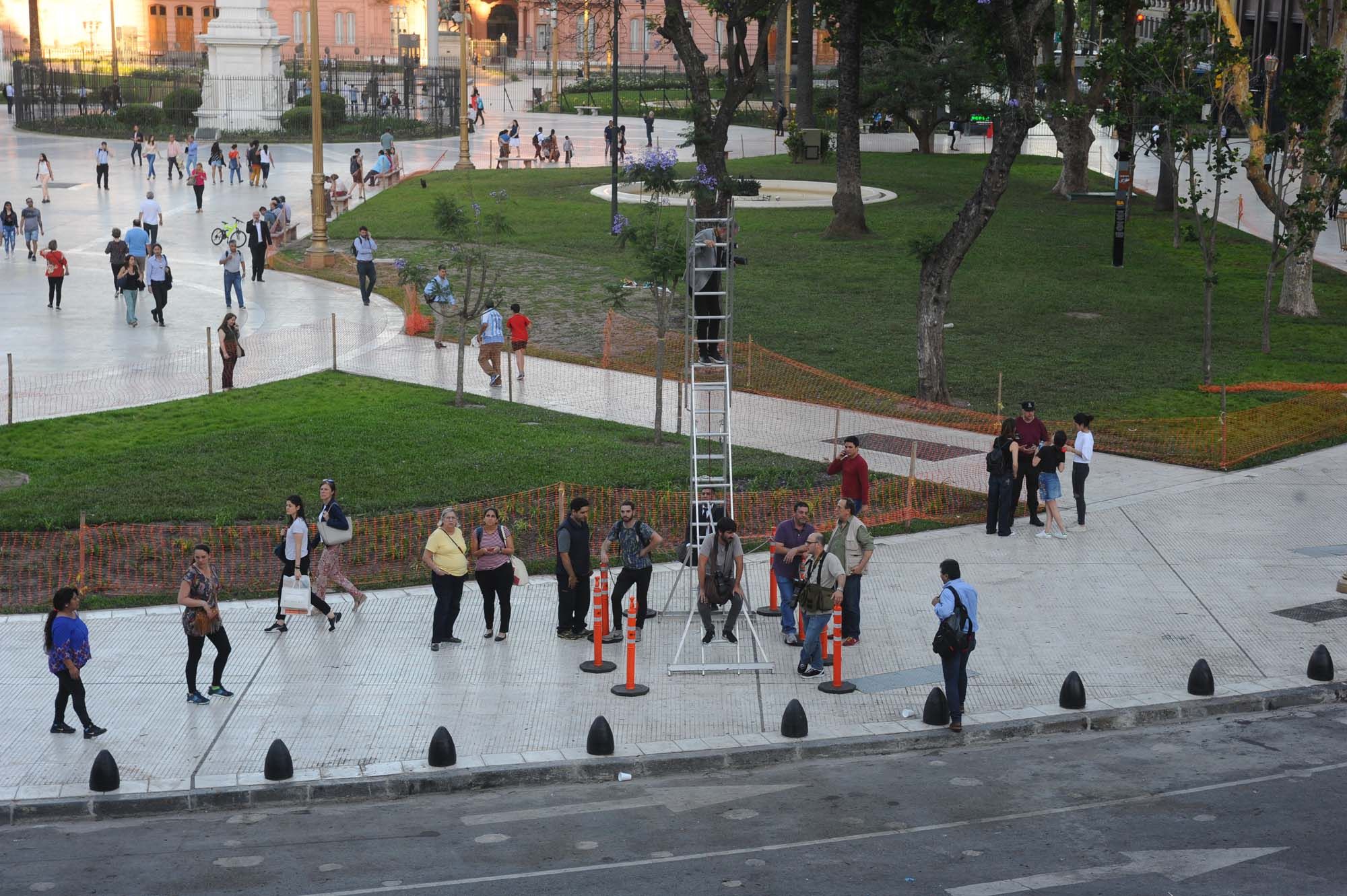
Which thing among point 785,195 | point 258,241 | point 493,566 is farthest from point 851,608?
point 785,195

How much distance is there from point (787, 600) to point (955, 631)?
2.52 metres

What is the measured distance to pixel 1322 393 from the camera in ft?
83.4

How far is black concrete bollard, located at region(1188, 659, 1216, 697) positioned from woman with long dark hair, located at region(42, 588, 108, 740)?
8976 millimetres

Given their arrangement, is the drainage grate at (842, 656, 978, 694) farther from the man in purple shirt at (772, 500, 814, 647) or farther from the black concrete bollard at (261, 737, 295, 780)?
the black concrete bollard at (261, 737, 295, 780)

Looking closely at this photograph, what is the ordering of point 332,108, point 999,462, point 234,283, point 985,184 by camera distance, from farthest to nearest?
point 332,108, point 234,283, point 985,184, point 999,462

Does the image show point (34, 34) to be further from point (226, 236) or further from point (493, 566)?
point (493, 566)

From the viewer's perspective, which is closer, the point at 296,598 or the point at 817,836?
the point at 817,836

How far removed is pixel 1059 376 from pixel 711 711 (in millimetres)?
15194

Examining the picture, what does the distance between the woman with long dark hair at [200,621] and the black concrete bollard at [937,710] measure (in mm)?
5832

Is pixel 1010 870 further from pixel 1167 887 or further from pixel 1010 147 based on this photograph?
pixel 1010 147

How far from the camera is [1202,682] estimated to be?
44.4ft

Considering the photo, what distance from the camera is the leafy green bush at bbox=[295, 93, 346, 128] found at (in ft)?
214

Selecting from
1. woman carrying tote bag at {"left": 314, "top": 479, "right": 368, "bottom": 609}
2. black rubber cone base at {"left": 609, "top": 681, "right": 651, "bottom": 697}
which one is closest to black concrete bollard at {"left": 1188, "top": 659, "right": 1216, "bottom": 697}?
black rubber cone base at {"left": 609, "top": 681, "right": 651, "bottom": 697}

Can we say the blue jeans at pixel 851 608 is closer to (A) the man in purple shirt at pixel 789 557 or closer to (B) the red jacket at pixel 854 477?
(A) the man in purple shirt at pixel 789 557
